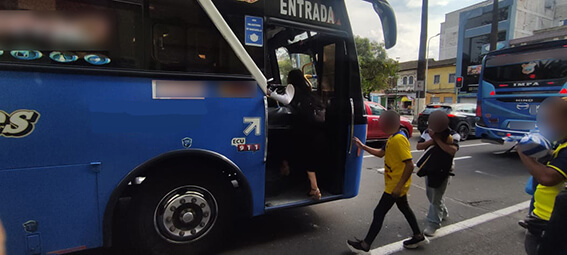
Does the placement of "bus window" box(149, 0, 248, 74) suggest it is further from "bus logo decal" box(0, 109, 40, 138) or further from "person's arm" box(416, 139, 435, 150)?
"person's arm" box(416, 139, 435, 150)

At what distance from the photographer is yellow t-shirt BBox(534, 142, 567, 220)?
1.77m

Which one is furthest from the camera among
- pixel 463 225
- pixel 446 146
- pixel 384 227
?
pixel 463 225

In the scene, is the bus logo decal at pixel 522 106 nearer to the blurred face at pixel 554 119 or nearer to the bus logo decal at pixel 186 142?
the blurred face at pixel 554 119

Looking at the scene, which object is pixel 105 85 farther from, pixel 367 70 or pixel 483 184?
pixel 367 70

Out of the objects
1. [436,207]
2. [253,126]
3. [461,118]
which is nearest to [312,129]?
[253,126]

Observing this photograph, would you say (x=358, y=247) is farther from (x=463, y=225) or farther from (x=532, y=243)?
(x=463, y=225)

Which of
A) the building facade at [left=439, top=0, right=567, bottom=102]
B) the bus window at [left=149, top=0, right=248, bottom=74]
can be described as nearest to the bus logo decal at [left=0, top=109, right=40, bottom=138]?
the bus window at [left=149, top=0, right=248, bottom=74]

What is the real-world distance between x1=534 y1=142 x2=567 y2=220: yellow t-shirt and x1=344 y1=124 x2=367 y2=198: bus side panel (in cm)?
188

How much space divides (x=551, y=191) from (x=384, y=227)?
2.15 m

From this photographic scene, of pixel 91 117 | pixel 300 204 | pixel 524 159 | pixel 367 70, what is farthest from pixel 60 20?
pixel 367 70

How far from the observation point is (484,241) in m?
3.51

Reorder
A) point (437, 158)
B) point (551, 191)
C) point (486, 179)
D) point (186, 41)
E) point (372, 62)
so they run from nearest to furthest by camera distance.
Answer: point (551, 191) → point (186, 41) → point (437, 158) → point (486, 179) → point (372, 62)

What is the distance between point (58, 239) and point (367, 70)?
76.3 feet

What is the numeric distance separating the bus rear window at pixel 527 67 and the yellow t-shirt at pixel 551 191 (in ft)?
24.0
